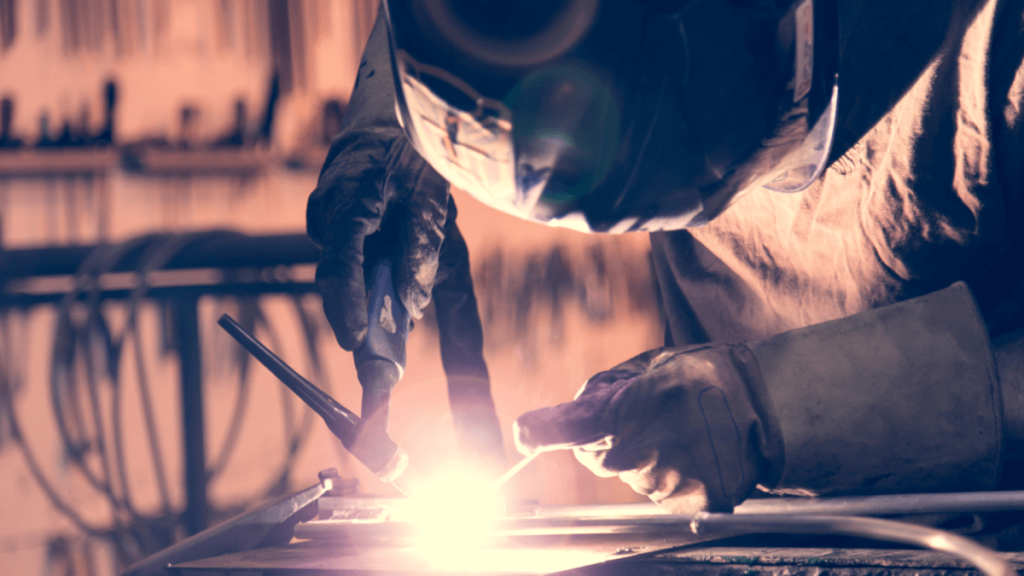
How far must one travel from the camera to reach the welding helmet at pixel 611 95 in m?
0.50

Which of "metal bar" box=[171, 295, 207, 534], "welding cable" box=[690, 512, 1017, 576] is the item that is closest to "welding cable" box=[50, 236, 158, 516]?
"metal bar" box=[171, 295, 207, 534]

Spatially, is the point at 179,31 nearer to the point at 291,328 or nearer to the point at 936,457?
the point at 291,328

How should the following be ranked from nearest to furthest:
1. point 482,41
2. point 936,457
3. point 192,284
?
point 482,41 < point 936,457 < point 192,284

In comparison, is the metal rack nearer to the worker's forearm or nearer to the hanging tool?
the hanging tool

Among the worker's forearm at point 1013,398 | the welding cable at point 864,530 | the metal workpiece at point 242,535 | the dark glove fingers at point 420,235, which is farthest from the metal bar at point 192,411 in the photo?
Result: the worker's forearm at point 1013,398

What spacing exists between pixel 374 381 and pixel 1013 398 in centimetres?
81

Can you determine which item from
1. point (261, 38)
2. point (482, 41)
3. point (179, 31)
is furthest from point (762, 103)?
point (179, 31)

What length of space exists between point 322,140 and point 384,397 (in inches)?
43.5

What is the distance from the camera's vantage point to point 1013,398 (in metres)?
0.75

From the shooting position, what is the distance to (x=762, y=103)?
21.5 inches

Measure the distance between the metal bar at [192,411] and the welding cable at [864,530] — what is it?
4.08 ft

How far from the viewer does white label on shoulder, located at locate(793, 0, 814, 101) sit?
534mm

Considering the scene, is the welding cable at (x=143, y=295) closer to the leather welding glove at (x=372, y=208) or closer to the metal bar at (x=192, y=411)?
the metal bar at (x=192, y=411)

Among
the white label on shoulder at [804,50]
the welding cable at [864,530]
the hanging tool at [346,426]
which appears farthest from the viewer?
the hanging tool at [346,426]
